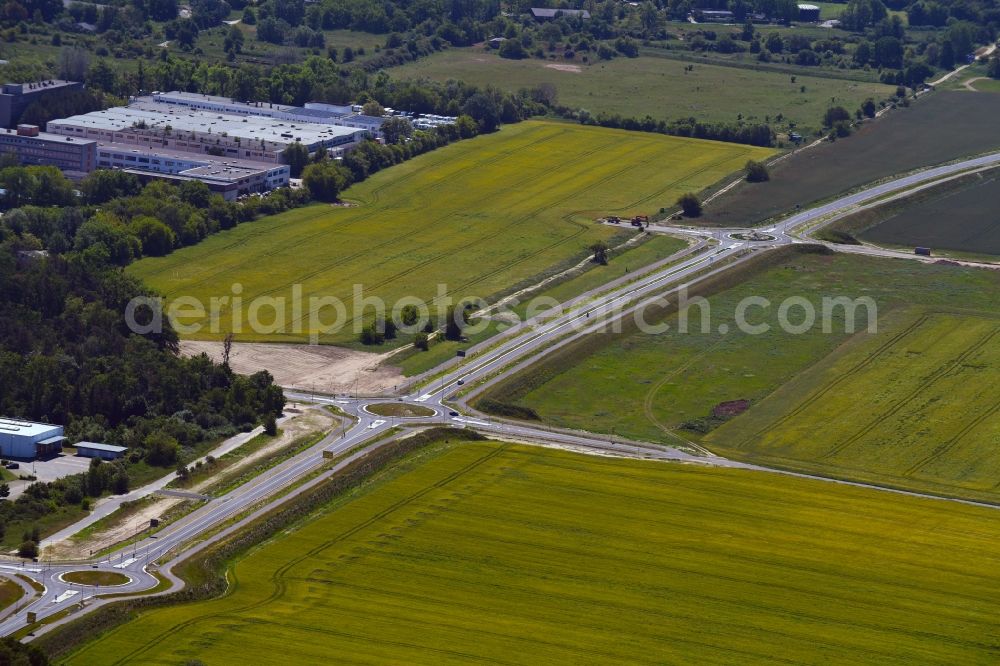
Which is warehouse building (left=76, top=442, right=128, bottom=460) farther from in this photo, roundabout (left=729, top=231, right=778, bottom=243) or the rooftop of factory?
the rooftop of factory

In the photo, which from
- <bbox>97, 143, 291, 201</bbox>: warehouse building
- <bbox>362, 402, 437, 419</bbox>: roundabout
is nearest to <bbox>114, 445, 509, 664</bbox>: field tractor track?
<bbox>362, 402, 437, 419</bbox>: roundabout

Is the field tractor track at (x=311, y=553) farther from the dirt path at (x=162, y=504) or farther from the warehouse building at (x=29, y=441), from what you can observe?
the warehouse building at (x=29, y=441)

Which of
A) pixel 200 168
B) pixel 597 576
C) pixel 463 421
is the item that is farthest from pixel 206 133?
pixel 597 576

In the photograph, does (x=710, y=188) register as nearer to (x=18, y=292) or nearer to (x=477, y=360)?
(x=477, y=360)

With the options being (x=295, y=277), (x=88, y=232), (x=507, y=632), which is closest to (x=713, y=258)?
(x=295, y=277)

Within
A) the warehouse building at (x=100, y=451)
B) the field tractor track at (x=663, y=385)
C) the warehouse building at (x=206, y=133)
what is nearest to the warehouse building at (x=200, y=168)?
the warehouse building at (x=206, y=133)
